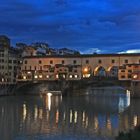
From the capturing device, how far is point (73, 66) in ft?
295

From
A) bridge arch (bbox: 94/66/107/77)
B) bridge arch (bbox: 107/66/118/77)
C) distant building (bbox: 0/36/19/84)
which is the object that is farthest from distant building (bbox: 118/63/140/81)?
distant building (bbox: 0/36/19/84)

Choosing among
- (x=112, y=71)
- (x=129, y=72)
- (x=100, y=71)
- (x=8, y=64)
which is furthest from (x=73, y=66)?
(x=8, y=64)

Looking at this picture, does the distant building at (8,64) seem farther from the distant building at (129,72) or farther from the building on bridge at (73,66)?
the distant building at (129,72)

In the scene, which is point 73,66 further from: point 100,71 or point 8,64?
point 8,64

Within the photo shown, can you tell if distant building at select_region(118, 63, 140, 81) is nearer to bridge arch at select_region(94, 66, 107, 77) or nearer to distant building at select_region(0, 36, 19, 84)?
bridge arch at select_region(94, 66, 107, 77)

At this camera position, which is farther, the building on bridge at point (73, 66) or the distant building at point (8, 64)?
the distant building at point (8, 64)

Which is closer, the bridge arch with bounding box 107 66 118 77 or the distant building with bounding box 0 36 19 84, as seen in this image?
the bridge arch with bounding box 107 66 118 77

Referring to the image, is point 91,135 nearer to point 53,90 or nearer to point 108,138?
point 108,138

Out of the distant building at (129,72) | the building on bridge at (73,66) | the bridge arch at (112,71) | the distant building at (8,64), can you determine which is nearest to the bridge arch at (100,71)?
the building on bridge at (73,66)

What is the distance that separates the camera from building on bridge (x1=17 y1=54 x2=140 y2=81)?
279ft

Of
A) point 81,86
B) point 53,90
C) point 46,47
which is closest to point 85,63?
point 81,86

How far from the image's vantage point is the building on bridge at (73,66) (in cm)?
8512

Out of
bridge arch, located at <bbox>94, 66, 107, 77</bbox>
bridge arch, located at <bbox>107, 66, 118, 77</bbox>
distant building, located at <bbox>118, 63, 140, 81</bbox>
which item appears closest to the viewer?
distant building, located at <bbox>118, 63, 140, 81</bbox>

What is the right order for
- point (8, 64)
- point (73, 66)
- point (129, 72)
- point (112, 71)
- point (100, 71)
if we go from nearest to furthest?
point (129, 72)
point (112, 71)
point (73, 66)
point (100, 71)
point (8, 64)
